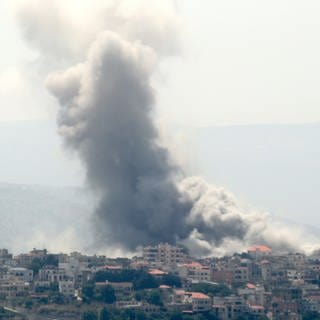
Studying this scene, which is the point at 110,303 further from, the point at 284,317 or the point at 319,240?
the point at 319,240

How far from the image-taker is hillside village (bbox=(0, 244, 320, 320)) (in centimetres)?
13150

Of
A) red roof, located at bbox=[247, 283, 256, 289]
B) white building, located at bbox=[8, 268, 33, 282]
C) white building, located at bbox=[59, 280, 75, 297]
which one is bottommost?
white building, located at bbox=[59, 280, 75, 297]

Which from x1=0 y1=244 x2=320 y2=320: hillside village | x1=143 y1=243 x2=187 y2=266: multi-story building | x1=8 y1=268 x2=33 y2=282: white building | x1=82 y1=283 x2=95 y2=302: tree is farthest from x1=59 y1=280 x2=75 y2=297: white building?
x1=143 y1=243 x2=187 y2=266: multi-story building

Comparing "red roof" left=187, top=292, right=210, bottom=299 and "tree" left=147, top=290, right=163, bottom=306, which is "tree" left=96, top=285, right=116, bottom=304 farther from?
"red roof" left=187, top=292, right=210, bottom=299

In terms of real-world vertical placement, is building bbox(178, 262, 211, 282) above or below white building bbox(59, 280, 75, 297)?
above

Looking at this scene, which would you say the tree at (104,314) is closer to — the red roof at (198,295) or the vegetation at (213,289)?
the red roof at (198,295)

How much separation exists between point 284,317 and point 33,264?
19.6 m

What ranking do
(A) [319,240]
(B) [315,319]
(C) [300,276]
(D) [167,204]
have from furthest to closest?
(A) [319,240]
(D) [167,204]
(C) [300,276]
(B) [315,319]

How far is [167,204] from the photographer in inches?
6191

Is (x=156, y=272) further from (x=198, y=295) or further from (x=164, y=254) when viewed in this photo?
(x=198, y=295)

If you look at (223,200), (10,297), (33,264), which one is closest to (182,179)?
(223,200)

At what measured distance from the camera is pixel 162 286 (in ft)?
454

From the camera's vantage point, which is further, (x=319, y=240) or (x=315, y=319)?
(x=319, y=240)

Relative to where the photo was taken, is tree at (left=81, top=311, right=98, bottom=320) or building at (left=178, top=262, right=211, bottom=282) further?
building at (left=178, top=262, right=211, bottom=282)
